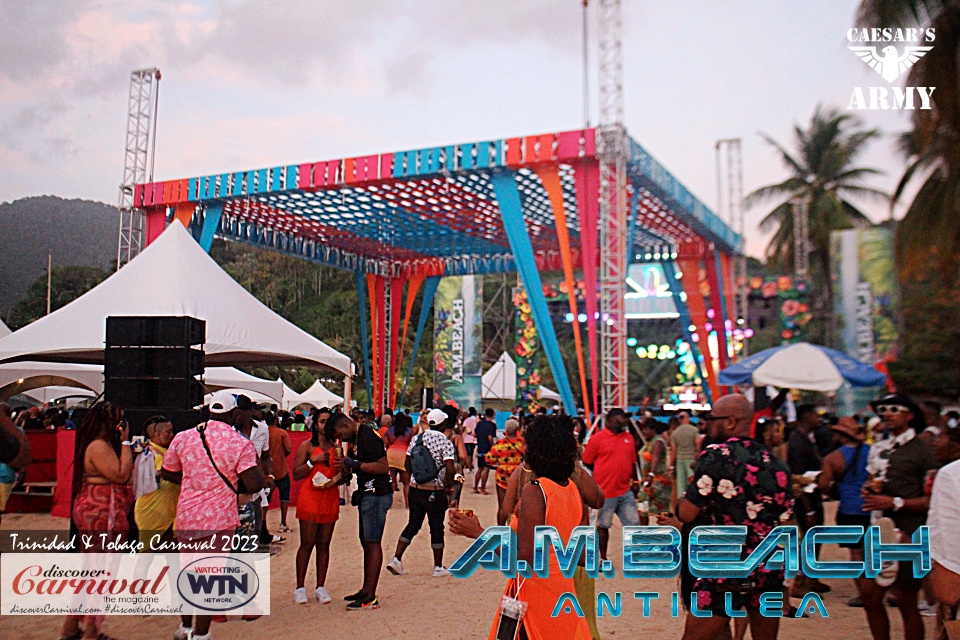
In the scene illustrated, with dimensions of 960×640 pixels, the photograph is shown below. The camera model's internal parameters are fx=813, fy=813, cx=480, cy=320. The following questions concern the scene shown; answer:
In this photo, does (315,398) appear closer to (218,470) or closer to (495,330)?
(495,330)

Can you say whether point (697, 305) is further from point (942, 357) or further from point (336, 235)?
point (336, 235)

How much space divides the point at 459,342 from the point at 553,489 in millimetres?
22306

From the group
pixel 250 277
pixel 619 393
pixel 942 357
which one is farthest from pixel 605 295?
pixel 250 277

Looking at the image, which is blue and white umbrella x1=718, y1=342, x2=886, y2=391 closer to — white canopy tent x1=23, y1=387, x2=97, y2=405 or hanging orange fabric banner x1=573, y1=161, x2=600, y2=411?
hanging orange fabric banner x1=573, y1=161, x2=600, y2=411

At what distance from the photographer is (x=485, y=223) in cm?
2098

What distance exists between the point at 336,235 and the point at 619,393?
10.5m

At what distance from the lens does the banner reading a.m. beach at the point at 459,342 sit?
25156 mm

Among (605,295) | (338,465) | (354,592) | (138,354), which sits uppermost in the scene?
(605,295)

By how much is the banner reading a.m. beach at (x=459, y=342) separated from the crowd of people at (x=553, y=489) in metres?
17.3

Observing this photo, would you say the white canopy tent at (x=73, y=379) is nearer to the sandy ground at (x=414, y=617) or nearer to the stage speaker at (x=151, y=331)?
the stage speaker at (x=151, y=331)

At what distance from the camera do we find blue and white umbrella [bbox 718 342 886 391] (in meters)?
9.84

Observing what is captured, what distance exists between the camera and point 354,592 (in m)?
6.31

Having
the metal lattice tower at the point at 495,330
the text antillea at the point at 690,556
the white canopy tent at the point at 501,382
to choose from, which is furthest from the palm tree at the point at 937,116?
the metal lattice tower at the point at 495,330

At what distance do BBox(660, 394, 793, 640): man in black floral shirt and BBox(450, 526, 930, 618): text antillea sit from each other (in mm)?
33
